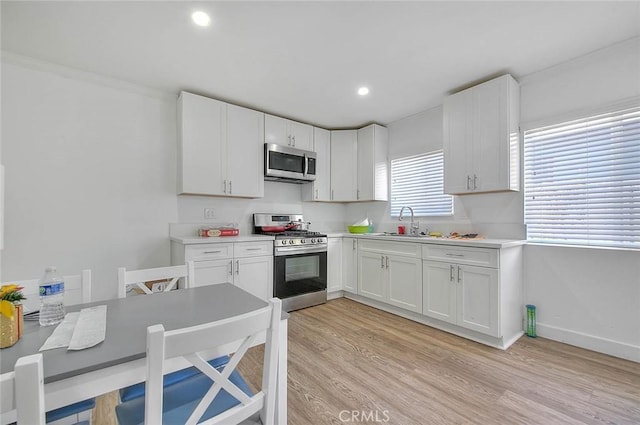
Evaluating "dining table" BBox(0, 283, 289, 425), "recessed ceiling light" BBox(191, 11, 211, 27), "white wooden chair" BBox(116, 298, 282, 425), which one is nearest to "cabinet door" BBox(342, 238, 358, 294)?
"dining table" BBox(0, 283, 289, 425)

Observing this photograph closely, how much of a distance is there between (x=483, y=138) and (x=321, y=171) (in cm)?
214

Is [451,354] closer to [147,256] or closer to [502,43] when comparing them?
[502,43]

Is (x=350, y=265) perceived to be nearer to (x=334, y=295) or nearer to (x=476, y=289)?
(x=334, y=295)

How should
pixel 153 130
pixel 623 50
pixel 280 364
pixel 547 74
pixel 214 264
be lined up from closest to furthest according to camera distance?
pixel 280 364, pixel 623 50, pixel 547 74, pixel 214 264, pixel 153 130

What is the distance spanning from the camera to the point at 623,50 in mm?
2232

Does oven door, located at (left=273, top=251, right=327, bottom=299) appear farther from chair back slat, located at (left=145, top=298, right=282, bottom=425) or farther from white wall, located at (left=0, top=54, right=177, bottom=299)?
chair back slat, located at (left=145, top=298, right=282, bottom=425)

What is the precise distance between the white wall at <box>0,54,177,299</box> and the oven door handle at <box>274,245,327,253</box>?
1.28 meters

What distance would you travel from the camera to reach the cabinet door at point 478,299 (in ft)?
7.86

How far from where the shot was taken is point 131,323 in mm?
1044

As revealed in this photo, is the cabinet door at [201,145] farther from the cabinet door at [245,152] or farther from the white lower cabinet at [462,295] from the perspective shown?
the white lower cabinet at [462,295]

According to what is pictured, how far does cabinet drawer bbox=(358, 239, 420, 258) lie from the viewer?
302cm

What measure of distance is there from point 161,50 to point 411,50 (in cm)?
212

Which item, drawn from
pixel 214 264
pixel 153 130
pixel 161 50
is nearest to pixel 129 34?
pixel 161 50

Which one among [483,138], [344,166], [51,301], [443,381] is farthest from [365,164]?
[51,301]
